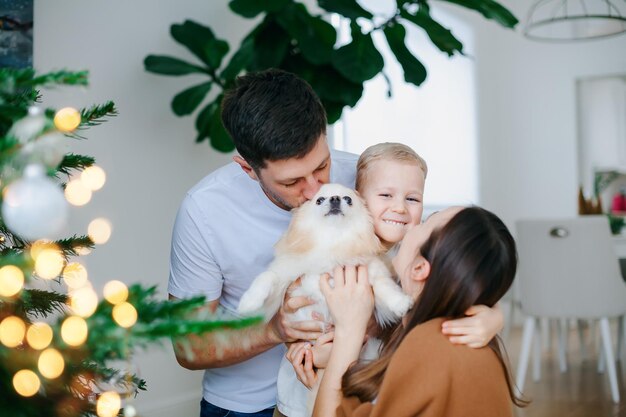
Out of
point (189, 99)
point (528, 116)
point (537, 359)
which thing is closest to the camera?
point (189, 99)

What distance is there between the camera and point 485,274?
117 cm

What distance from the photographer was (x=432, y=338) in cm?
112

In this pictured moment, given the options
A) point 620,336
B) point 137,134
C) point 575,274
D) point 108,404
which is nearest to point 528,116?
point 620,336

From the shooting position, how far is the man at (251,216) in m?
1.51

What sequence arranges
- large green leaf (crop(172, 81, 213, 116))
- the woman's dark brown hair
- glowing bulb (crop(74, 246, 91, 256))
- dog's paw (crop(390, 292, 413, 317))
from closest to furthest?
glowing bulb (crop(74, 246, 91, 256)), the woman's dark brown hair, dog's paw (crop(390, 292, 413, 317)), large green leaf (crop(172, 81, 213, 116))

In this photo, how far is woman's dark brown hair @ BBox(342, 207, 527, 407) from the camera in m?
1.17

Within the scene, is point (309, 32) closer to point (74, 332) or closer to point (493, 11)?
point (493, 11)

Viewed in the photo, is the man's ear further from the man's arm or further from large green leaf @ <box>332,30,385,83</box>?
large green leaf @ <box>332,30,385,83</box>

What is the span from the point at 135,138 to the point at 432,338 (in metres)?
2.25

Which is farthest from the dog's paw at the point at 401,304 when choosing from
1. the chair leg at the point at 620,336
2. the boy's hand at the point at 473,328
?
the chair leg at the point at 620,336

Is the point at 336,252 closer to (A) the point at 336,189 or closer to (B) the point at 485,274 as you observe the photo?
(A) the point at 336,189

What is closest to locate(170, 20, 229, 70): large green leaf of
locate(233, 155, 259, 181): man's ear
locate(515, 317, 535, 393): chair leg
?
locate(233, 155, 259, 181): man's ear

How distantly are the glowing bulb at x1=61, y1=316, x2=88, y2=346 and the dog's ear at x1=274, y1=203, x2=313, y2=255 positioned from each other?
93 cm

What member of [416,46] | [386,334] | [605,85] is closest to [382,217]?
[386,334]
